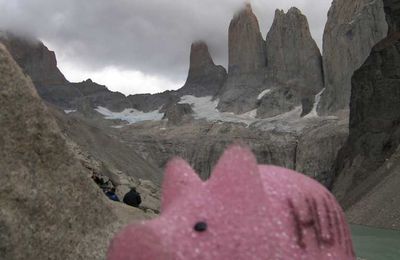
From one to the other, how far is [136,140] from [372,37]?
7202 centimetres

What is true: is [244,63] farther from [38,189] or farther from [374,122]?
[38,189]

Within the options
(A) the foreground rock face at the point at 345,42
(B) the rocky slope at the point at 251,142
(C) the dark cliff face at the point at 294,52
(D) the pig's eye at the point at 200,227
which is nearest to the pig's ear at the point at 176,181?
(D) the pig's eye at the point at 200,227

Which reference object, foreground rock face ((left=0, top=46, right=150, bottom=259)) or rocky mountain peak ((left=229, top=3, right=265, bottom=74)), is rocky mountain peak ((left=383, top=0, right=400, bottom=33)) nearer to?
foreground rock face ((left=0, top=46, right=150, bottom=259))

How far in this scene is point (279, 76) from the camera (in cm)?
17875

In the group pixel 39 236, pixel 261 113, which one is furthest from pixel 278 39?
pixel 39 236

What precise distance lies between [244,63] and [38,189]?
609ft

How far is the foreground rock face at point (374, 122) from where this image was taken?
6341 cm

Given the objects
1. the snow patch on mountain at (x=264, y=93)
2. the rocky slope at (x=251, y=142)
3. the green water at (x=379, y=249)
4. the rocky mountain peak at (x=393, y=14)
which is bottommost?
the rocky slope at (x=251, y=142)

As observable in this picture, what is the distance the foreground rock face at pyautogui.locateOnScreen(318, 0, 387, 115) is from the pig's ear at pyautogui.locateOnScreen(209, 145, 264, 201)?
141 meters

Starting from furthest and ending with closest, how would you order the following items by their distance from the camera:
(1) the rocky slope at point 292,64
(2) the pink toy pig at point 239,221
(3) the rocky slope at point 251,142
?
(1) the rocky slope at point 292,64, (3) the rocky slope at point 251,142, (2) the pink toy pig at point 239,221

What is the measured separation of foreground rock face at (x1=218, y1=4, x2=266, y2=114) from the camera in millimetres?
185000

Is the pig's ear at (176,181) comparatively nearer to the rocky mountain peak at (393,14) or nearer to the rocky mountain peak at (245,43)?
the rocky mountain peak at (393,14)

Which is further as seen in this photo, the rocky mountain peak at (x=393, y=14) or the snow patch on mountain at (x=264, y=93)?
the snow patch on mountain at (x=264, y=93)

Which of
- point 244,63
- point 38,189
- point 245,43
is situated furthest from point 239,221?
point 245,43
